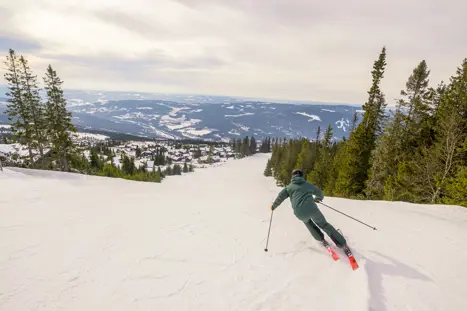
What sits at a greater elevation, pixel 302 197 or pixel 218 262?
pixel 302 197

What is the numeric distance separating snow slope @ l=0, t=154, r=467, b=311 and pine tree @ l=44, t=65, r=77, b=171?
77.0ft

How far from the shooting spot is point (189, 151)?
614 ft

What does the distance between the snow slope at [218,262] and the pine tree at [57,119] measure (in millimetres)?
23472

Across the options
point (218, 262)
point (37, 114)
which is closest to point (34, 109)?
point (37, 114)

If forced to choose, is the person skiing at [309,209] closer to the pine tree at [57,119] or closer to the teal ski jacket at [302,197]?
the teal ski jacket at [302,197]

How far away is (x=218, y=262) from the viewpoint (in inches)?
217

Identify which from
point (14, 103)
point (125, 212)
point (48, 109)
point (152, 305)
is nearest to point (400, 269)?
point (152, 305)

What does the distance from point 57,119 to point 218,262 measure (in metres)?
31.7

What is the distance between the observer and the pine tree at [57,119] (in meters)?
27.2

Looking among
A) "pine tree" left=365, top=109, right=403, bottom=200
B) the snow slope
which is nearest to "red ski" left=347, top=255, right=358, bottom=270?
the snow slope

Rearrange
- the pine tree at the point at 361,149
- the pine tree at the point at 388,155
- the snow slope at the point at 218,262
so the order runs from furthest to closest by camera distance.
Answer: the pine tree at the point at 361,149, the pine tree at the point at 388,155, the snow slope at the point at 218,262

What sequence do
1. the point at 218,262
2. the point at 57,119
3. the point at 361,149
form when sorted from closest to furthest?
the point at 218,262
the point at 361,149
the point at 57,119

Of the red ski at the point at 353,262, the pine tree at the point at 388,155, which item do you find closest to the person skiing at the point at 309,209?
the red ski at the point at 353,262

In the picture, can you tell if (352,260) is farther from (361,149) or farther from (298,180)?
(361,149)
